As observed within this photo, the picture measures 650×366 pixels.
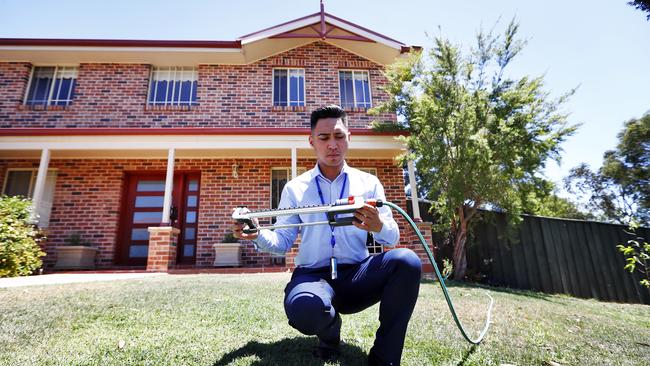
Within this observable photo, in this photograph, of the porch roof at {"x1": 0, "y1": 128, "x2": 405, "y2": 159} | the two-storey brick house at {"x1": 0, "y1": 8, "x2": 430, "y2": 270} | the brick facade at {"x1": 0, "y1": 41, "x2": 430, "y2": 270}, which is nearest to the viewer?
the porch roof at {"x1": 0, "y1": 128, "x2": 405, "y2": 159}

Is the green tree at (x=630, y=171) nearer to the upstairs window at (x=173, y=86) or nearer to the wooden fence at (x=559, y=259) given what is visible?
the wooden fence at (x=559, y=259)

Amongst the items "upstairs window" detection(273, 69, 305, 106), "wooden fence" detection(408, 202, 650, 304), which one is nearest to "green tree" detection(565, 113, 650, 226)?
"wooden fence" detection(408, 202, 650, 304)

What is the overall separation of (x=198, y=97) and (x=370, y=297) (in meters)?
8.46

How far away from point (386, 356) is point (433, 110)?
586 cm

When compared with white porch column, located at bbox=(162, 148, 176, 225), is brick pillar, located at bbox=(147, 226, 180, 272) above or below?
below

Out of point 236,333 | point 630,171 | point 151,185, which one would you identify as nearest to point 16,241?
point 151,185

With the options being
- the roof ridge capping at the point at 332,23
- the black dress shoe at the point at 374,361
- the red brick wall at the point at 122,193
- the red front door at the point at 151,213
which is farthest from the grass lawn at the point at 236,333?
the roof ridge capping at the point at 332,23

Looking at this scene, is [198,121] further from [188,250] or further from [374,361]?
[374,361]

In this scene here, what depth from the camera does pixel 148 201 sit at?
26.3 ft

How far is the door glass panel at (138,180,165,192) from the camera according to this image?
8086 millimetres

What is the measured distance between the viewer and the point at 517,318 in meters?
3.20

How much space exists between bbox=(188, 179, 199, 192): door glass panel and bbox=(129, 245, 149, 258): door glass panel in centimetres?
168

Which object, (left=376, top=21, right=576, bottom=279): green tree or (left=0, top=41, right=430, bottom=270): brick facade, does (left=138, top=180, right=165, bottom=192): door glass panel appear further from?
(left=376, top=21, right=576, bottom=279): green tree

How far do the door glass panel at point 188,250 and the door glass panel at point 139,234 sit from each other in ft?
3.09
